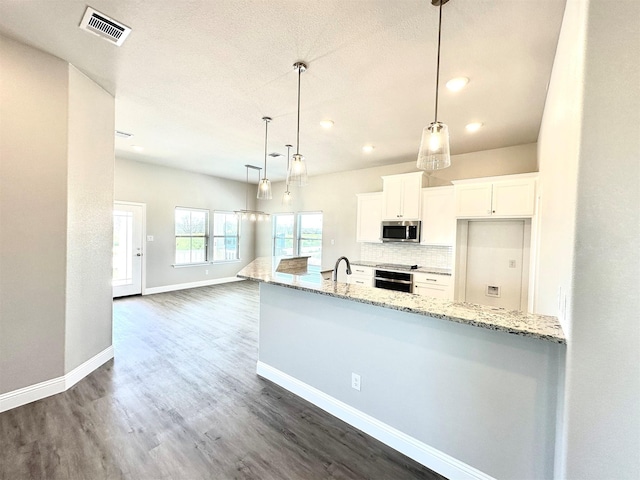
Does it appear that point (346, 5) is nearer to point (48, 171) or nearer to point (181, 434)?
point (48, 171)

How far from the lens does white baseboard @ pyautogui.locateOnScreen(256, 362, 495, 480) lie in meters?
1.62

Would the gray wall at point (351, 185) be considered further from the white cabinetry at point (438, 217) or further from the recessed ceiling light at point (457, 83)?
the recessed ceiling light at point (457, 83)

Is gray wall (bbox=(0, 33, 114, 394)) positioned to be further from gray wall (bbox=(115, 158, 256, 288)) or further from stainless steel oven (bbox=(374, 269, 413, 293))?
stainless steel oven (bbox=(374, 269, 413, 293))

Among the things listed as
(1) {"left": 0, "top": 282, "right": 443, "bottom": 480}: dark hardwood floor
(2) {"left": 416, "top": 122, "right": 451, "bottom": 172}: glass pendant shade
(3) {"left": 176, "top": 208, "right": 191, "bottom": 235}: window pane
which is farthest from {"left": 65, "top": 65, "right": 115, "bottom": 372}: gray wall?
(3) {"left": 176, "top": 208, "right": 191, "bottom": 235}: window pane

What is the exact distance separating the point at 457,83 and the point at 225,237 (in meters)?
6.62

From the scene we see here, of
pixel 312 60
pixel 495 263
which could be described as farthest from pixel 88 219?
pixel 495 263

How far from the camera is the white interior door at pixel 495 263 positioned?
3984 millimetres

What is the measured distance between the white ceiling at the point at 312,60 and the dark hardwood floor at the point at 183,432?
2.84 m

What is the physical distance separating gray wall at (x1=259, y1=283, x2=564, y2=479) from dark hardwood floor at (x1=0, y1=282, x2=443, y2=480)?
272mm

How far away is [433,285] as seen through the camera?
433 centimetres

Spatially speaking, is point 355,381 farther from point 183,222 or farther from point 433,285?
point 183,222

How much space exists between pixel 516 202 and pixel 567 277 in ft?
9.35

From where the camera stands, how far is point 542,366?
4.47 feet

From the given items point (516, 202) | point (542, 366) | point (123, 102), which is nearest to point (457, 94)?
point (516, 202)
